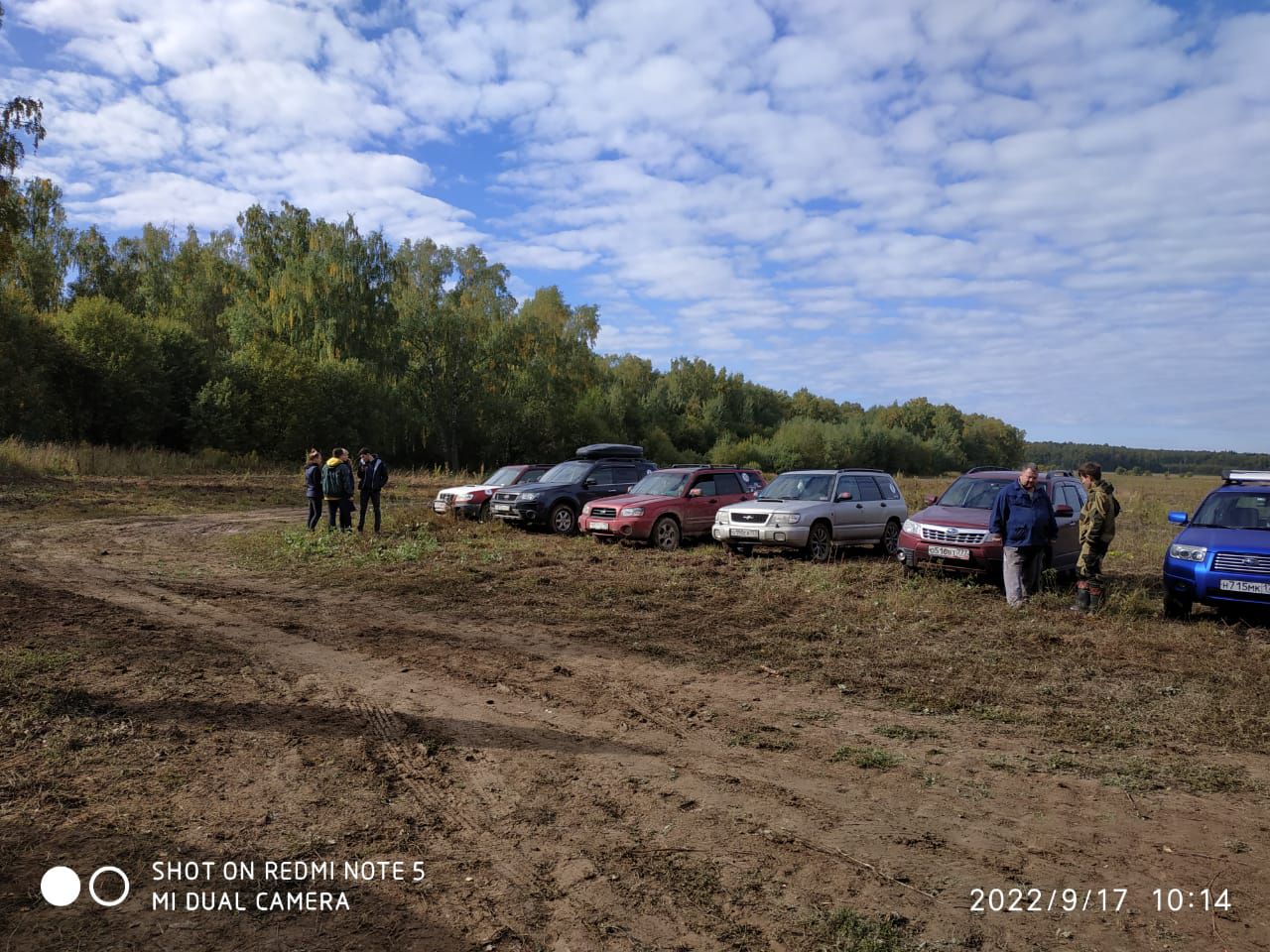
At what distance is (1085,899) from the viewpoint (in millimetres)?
3479

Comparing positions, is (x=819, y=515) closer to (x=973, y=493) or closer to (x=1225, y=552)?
(x=973, y=493)

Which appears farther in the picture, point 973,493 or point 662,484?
point 662,484

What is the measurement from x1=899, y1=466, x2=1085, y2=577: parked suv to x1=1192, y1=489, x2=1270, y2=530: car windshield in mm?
1770

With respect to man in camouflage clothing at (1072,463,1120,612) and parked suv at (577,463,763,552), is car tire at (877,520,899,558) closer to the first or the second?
parked suv at (577,463,763,552)

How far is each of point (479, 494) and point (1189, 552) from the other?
14608 millimetres

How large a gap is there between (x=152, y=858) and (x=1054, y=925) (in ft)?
12.8

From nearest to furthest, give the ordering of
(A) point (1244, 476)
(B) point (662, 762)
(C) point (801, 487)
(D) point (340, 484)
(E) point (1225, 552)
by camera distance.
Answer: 1. (B) point (662, 762)
2. (E) point (1225, 552)
3. (A) point (1244, 476)
4. (C) point (801, 487)
5. (D) point (340, 484)

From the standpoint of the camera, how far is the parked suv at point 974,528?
11.4 meters

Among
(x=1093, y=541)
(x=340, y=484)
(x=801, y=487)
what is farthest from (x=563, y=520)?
(x=1093, y=541)

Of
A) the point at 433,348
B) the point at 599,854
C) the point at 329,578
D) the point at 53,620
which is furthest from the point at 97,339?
the point at 599,854

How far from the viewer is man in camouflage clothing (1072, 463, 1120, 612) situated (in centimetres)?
973

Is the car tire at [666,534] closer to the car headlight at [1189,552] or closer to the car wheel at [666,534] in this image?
the car wheel at [666,534]

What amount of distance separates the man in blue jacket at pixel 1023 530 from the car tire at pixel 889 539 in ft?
16.9

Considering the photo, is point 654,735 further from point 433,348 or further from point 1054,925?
point 433,348
